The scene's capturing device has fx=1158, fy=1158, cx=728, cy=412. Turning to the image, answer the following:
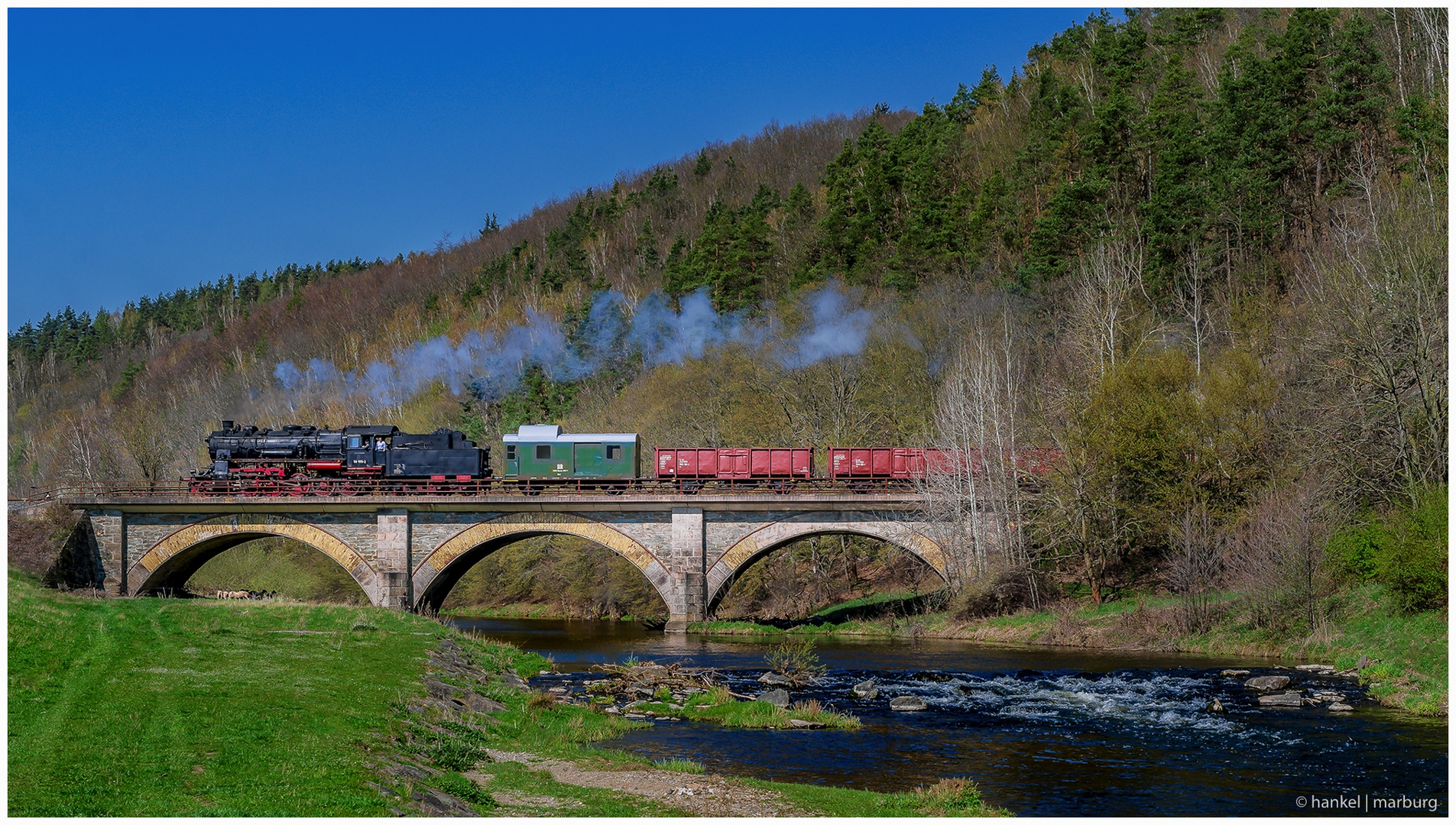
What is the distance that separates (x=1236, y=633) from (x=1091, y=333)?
62.2 ft

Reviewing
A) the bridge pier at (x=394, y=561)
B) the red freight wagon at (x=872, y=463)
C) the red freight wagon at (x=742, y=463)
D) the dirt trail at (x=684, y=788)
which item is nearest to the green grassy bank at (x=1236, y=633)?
the red freight wagon at (x=872, y=463)

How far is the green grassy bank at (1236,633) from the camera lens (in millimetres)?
30391

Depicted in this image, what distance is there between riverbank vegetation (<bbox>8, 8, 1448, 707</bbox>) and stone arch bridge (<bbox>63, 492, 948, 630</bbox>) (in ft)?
16.7

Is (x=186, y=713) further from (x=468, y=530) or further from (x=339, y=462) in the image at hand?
(x=339, y=462)

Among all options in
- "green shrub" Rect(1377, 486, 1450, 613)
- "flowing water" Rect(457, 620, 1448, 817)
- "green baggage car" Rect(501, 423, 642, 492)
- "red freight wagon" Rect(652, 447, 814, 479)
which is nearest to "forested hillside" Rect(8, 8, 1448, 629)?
"green shrub" Rect(1377, 486, 1450, 613)

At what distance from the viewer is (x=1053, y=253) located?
66.6 meters

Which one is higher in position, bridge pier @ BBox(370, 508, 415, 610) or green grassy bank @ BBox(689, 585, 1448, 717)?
bridge pier @ BBox(370, 508, 415, 610)

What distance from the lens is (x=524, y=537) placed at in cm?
5550

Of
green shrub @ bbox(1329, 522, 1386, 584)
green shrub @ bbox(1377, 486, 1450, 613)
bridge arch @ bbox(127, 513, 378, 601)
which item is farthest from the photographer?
bridge arch @ bbox(127, 513, 378, 601)

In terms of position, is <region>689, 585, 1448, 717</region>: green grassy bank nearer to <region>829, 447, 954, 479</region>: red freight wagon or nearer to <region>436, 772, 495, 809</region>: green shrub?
<region>829, 447, 954, 479</region>: red freight wagon

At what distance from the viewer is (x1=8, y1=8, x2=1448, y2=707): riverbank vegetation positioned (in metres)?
40.4

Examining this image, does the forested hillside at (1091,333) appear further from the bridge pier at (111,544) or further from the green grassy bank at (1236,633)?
the bridge pier at (111,544)

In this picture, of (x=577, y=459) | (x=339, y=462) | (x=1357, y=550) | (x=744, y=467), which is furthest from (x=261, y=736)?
(x=339, y=462)

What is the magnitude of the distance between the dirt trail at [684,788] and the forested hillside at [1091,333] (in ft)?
80.6
